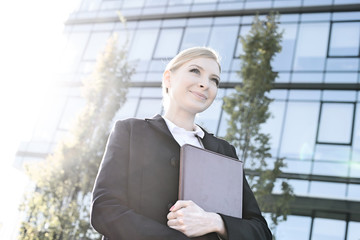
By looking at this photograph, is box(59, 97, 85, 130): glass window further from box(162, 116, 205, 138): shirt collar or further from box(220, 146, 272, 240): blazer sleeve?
box(220, 146, 272, 240): blazer sleeve

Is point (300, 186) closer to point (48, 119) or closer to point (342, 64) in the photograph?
point (342, 64)

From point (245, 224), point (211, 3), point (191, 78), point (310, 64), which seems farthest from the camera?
point (211, 3)

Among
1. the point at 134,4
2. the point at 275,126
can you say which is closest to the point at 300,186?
the point at 275,126

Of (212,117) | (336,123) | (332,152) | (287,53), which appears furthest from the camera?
(287,53)

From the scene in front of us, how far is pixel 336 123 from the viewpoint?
47.7 feet

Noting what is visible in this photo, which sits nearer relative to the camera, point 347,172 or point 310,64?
point 347,172

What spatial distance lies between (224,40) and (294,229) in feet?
26.7

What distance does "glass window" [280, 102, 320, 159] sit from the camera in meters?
14.4

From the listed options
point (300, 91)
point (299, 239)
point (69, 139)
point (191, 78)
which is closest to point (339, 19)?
point (300, 91)

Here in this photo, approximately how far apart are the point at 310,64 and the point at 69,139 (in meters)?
9.06

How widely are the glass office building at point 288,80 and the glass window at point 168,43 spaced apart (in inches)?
1.9

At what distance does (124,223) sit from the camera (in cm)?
164

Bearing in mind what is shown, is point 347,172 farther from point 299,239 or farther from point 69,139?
point 69,139

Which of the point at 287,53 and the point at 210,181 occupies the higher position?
the point at 287,53
